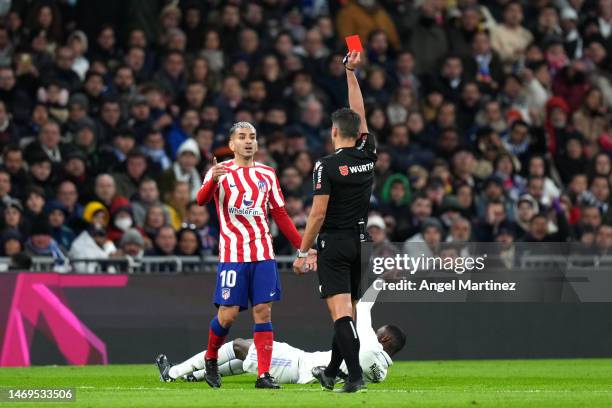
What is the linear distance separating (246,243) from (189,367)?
1.66m

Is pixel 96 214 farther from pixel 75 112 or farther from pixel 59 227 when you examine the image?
pixel 75 112

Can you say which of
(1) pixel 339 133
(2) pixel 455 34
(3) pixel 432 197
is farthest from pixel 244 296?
(2) pixel 455 34

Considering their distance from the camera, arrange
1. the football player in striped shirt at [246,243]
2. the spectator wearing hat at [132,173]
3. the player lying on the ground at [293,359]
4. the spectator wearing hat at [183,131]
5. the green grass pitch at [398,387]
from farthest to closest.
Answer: the spectator wearing hat at [183,131]
the spectator wearing hat at [132,173]
the player lying on the ground at [293,359]
the football player in striped shirt at [246,243]
the green grass pitch at [398,387]

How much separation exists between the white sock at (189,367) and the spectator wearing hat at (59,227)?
15.4 ft

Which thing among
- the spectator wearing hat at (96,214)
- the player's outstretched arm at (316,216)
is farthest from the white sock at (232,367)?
the spectator wearing hat at (96,214)

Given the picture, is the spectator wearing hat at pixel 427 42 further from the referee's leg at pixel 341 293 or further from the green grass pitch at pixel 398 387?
the referee's leg at pixel 341 293

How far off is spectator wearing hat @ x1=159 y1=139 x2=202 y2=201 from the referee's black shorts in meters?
8.28

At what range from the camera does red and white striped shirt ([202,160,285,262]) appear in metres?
12.8

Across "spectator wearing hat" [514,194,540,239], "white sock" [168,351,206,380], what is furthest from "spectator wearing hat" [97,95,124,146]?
"white sock" [168,351,206,380]

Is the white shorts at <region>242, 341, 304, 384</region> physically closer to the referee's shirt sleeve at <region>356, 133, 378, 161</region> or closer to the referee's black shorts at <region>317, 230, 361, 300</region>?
the referee's black shorts at <region>317, 230, 361, 300</region>

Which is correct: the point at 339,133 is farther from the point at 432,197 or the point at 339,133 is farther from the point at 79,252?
the point at 432,197

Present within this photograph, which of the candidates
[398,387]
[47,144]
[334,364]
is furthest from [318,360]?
[47,144]

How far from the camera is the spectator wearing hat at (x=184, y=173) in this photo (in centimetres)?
2009

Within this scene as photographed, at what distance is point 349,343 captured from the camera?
1168 centimetres
